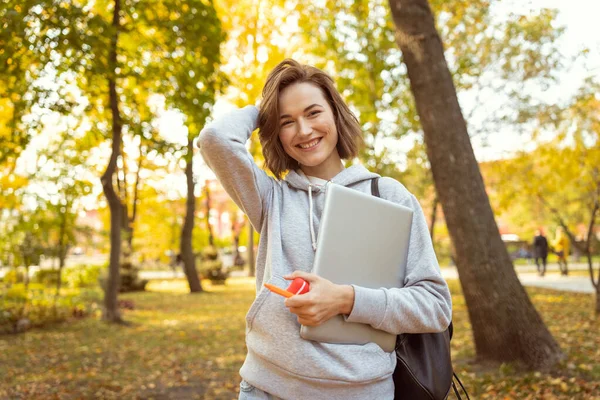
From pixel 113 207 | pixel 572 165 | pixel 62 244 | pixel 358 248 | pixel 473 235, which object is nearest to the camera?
pixel 358 248

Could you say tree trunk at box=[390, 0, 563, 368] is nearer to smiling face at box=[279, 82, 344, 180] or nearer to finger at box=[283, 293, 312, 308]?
smiling face at box=[279, 82, 344, 180]

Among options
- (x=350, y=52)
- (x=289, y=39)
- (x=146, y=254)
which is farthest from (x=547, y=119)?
(x=146, y=254)

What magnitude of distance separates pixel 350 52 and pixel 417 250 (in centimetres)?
1326

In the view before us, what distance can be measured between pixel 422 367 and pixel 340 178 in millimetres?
670

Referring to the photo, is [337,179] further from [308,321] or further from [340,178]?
[308,321]

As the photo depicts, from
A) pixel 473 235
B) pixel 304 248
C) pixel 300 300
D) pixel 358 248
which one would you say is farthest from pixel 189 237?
pixel 300 300

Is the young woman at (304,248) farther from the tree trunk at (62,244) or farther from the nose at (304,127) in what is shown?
the tree trunk at (62,244)

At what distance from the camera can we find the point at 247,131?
1968 mm

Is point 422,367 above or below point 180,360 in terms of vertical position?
above

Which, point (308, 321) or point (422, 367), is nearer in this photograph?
point (308, 321)

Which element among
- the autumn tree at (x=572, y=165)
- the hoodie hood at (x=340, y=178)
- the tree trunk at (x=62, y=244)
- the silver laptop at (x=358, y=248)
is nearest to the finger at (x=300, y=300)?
the silver laptop at (x=358, y=248)

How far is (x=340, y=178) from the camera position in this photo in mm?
1984

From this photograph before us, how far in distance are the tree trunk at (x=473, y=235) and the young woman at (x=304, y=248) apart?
12.8 ft

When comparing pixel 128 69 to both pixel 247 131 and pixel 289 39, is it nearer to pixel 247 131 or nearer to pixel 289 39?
pixel 247 131
